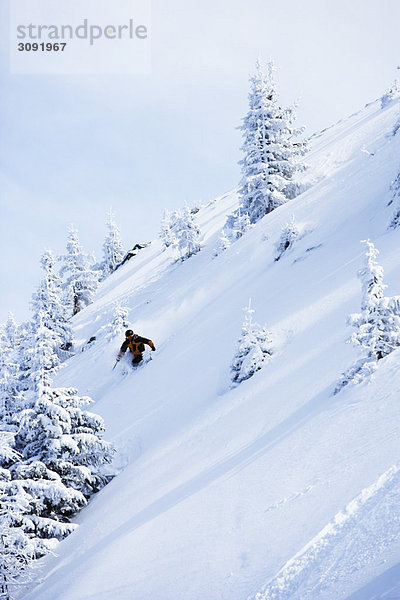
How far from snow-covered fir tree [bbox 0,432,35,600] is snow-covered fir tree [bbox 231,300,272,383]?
586 cm

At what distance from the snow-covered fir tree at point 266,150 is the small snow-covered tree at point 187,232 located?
3.86 m

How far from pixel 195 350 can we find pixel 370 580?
12.5 m

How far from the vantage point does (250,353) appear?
1141 cm

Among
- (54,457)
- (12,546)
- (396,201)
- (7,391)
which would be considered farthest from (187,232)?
(12,546)

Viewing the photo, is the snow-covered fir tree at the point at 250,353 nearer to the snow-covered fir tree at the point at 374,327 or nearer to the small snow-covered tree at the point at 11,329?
the snow-covered fir tree at the point at 374,327

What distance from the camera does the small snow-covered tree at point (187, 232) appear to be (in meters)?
30.8

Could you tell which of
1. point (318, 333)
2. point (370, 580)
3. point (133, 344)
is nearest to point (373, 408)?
point (370, 580)

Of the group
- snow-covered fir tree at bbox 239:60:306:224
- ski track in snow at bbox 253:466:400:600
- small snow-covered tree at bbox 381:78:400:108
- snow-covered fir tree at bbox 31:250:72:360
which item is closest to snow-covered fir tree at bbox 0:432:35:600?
ski track in snow at bbox 253:466:400:600

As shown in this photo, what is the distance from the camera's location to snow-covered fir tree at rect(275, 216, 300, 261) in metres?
19.1

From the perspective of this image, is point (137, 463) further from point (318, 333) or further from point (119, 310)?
point (119, 310)

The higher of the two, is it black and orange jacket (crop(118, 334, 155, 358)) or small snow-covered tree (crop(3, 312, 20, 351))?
black and orange jacket (crop(118, 334, 155, 358))

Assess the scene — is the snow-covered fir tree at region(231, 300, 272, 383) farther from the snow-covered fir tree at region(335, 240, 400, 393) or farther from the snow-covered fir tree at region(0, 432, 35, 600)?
the snow-covered fir tree at region(0, 432, 35, 600)

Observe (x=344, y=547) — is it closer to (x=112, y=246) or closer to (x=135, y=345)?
(x=135, y=345)

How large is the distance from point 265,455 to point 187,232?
25.5m
